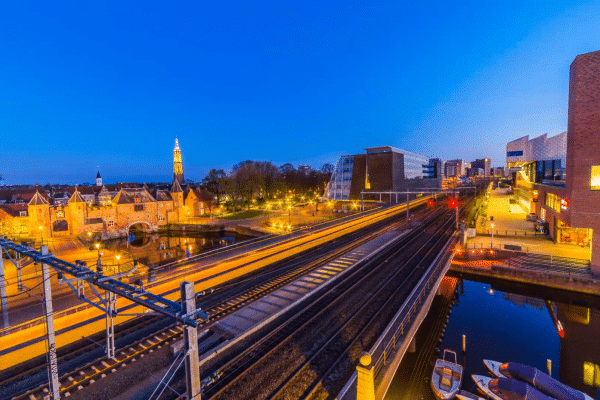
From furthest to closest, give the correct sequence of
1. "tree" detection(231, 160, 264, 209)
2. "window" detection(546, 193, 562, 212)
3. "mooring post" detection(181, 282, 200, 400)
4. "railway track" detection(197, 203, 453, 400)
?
"tree" detection(231, 160, 264, 209), "window" detection(546, 193, 562, 212), "railway track" detection(197, 203, 453, 400), "mooring post" detection(181, 282, 200, 400)

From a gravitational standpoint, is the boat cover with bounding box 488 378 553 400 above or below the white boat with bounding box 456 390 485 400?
above

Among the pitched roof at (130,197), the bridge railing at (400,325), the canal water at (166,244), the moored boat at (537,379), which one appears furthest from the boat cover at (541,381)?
the pitched roof at (130,197)

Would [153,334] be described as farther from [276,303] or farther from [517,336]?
[517,336]

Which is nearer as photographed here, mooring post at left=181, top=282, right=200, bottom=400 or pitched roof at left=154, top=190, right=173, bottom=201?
mooring post at left=181, top=282, right=200, bottom=400

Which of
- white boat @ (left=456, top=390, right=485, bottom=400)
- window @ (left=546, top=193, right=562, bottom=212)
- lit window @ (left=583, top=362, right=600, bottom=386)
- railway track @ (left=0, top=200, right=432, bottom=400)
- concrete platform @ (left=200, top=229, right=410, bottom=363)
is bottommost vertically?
lit window @ (left=583, top=362, right=600, bottom=386)

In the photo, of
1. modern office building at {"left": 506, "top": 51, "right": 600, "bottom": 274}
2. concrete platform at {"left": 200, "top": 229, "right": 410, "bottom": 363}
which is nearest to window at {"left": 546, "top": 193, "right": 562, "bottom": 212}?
modern office building at {"left": 506, "top": 51, "right": 600, "bottom": 274}

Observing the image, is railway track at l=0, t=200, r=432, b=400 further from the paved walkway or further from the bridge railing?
the paved walkway

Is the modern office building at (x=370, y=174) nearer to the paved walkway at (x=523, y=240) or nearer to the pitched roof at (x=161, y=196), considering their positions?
the paved walkway at (x=523, y=240)
